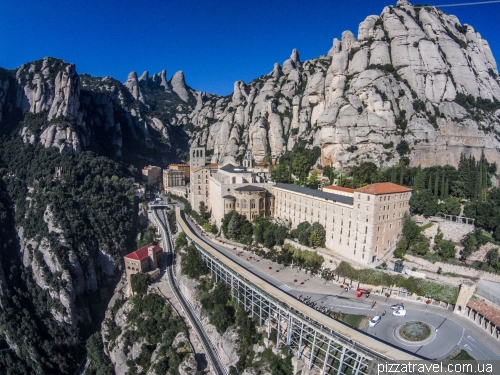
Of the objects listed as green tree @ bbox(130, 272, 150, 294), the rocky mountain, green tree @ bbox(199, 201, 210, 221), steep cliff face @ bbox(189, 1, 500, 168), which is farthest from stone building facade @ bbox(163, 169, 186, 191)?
green tree @ bbox(130, 272, 150, 294)

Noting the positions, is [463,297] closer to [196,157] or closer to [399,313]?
[399,313]

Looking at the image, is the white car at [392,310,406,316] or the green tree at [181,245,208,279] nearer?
the white car at [392,310,406,316]

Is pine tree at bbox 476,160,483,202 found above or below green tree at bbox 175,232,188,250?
above

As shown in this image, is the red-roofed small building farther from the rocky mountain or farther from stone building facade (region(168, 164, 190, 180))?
stone building facade (region(168, 164, 190, 180))

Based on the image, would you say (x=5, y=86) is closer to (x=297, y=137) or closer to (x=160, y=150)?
(x=160, y=150)

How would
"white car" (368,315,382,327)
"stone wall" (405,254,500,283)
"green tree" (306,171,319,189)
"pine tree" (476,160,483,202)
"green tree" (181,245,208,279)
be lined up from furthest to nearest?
"green tree" (306,171,319,189) < "green tree" (181,245,208,279) < "pine tree" (476,160,483,202) < "stone wall" (405,254,500,283) < "white car" (368,315,382,327)

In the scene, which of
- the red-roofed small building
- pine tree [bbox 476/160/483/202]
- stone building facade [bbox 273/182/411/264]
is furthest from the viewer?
the red-roofed small building

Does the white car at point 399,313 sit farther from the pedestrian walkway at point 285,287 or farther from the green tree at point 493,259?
the green tree at point 493,259
